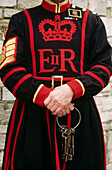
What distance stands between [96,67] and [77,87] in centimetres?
18

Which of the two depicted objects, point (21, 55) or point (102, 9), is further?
point (102, 9)

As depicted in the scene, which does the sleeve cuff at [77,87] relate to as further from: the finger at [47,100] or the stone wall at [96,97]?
the stone wall at [96,97]

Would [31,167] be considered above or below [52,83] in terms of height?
below

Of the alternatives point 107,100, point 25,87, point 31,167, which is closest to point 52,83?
point 25,87

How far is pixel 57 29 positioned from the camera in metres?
1.47

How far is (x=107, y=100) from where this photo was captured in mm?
2838

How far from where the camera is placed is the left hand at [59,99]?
51.4 inches

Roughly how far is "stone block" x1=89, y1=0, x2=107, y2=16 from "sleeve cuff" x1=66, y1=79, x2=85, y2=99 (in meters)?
1.63

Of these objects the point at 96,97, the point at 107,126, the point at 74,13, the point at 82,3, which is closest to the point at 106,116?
the point at 107,126

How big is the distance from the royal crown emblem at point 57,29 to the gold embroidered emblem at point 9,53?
0.63ft

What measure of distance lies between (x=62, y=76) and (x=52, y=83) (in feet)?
0.24

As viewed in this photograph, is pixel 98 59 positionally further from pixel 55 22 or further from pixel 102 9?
pixel 102 9

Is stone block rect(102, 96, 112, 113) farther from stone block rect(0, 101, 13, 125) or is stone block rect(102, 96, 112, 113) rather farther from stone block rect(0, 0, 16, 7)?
stone block rect(0, 0, 16, 7)

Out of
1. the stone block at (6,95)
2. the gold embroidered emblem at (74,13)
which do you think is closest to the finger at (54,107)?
the gold embroidered emblem at (74,13)
